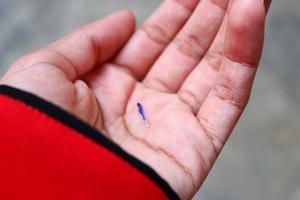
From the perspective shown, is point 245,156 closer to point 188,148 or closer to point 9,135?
point 188,148

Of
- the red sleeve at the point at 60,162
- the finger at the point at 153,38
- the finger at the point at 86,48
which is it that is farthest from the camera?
the finger at the point at 153,38

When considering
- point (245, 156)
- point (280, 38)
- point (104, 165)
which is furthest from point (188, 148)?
point (280, 38)

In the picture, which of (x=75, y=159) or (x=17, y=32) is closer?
(x=75, y=159)

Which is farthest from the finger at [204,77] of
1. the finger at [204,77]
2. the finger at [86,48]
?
the finger at [86,48]

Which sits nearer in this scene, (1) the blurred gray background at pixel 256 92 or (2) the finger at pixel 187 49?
(2) the finger at pixel 187 49

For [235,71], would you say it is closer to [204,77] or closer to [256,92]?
[204,77]

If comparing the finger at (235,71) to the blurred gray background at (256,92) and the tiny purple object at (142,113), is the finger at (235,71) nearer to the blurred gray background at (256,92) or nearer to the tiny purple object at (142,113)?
the tiny purple object at (142,113)

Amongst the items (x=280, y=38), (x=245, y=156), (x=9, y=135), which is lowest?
(x=245, y=156)
